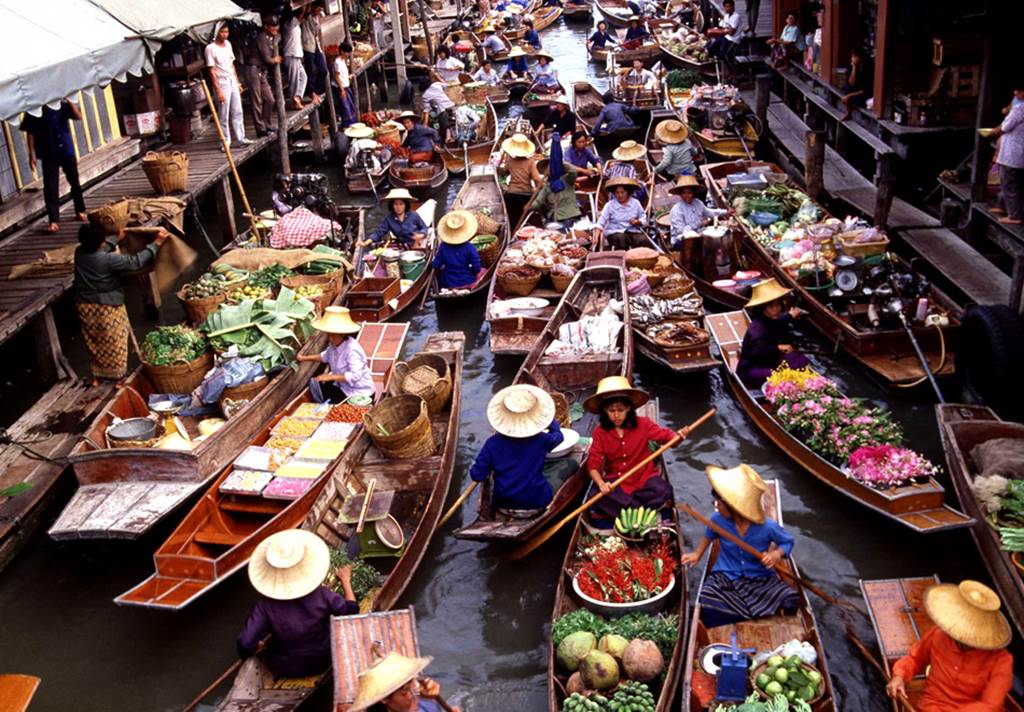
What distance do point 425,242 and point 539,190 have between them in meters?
1.86

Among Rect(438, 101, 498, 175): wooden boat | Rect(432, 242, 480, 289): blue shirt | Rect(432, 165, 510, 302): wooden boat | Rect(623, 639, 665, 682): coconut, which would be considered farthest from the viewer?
Rect(438, 101, 498, 175): wooden boat

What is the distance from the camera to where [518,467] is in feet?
25.0

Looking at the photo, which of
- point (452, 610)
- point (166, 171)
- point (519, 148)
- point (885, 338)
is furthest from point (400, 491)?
point (519, 148)

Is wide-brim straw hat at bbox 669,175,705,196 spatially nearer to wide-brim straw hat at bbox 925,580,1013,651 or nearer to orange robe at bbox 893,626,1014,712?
orange robe at bbox 893,626,1014,712

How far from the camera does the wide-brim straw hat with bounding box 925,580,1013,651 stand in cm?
517

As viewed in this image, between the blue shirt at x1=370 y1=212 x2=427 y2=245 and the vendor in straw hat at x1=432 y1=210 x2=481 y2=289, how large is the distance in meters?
1.21

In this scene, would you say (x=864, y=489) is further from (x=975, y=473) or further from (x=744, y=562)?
(x=744, y=562)

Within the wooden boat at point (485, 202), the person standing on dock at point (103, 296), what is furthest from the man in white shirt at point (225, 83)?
the person standing on dock at point (103, 296)

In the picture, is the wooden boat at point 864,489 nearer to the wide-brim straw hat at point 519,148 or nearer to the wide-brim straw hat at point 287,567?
the wide-brim straw hat at point 287,567

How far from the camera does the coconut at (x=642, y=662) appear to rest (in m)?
5.98

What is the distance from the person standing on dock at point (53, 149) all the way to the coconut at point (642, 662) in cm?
923

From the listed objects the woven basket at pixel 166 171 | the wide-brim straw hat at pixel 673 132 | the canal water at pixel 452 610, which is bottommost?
the canal water at pixel 452 610

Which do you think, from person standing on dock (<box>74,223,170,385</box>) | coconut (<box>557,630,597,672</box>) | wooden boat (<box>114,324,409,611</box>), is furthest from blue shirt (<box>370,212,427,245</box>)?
coconut (<box>557,630,597,672</box>)

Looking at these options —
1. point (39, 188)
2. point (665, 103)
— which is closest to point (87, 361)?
point (39, 188)
